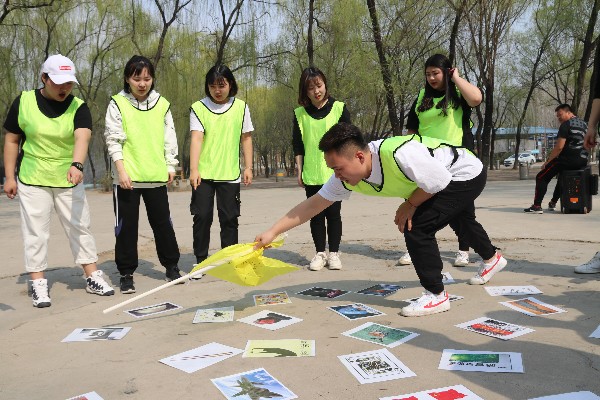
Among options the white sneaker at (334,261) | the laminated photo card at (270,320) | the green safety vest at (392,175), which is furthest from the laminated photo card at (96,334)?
the white sneaker at (334,261)

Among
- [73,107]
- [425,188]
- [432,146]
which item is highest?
[73,107]

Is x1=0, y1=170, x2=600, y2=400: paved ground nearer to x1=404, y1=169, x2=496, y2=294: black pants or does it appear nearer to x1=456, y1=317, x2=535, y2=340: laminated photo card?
x1=456, y1=317, x2=535, y2=340: laminated photo card

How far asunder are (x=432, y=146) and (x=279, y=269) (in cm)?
115

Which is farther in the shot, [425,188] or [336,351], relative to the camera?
[425,188]

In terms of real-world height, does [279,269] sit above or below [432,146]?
below

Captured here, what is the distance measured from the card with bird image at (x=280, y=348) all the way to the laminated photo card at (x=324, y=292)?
2.99ft

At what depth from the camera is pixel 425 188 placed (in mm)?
2791

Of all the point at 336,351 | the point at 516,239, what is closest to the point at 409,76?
the point at 516,239

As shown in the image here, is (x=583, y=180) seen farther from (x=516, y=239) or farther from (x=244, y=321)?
(x=244, y=321)

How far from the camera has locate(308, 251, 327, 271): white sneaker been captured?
Result: 448 centimetres

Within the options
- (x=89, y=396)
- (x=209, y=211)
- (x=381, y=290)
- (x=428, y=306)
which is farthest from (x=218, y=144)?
(x=89, y=396)

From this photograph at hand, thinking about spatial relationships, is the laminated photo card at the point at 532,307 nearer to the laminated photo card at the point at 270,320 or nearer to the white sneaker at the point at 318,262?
the laminated photo card at the point at 270,320

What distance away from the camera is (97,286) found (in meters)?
3.88

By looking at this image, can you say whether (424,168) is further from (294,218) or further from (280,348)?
(280,348)
